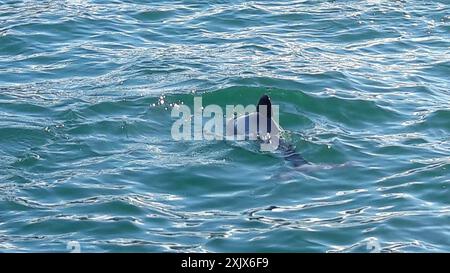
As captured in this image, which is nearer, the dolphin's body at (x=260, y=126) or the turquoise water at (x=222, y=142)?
the turquoise water at (x=222, y=142)

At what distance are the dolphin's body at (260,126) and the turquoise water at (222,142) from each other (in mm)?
307

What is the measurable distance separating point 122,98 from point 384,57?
555cm

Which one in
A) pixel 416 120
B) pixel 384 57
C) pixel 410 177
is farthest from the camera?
pixel 384 57

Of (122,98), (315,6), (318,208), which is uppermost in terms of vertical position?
(315,6)

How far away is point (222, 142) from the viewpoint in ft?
48.1

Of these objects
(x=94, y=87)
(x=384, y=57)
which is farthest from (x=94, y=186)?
(x=384, y=57)

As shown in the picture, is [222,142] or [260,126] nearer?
[222,142]

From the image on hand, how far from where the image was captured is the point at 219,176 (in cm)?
1355

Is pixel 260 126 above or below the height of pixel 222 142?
above

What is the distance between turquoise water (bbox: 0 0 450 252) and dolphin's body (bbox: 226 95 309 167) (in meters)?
0.31

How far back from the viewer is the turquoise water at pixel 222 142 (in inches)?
471

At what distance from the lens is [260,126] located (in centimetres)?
1478

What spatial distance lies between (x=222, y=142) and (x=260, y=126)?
2.06 feet
